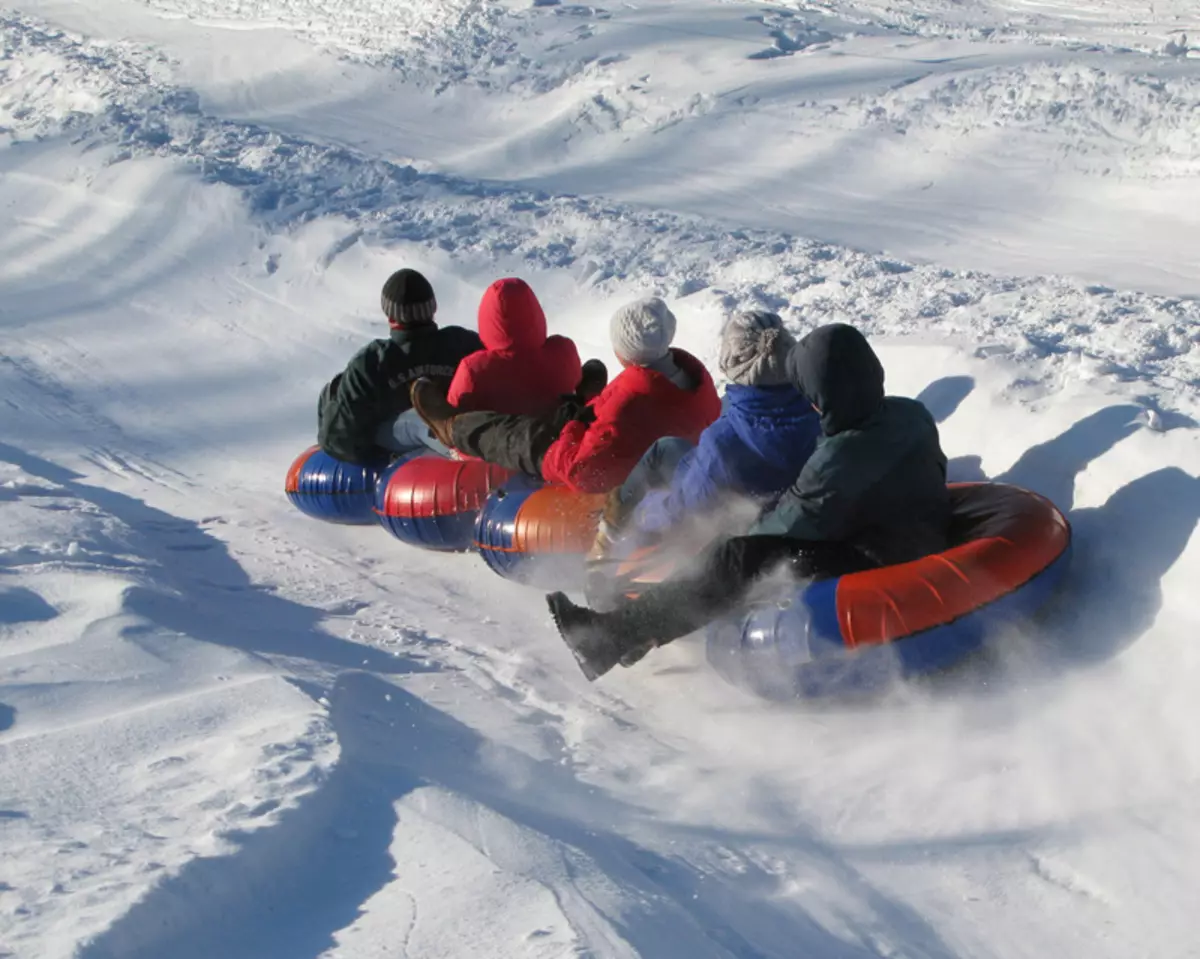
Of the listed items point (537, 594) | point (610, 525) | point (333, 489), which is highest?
point (610, 525)

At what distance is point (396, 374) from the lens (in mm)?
6195

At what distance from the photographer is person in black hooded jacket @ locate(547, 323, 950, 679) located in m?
4.19

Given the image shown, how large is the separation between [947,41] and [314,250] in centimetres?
677

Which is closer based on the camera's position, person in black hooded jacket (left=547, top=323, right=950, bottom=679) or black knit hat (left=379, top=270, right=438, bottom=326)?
person in black hooded jacket (left=547, top=323, right=950, bottom=679)

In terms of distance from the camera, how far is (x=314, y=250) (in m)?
9.81

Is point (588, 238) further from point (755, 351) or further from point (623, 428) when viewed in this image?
point (755, 351)

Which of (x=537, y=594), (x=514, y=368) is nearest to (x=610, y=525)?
(x=537, y=594)

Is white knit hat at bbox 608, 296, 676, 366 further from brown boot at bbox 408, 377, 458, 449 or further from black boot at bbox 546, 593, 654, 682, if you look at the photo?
black boot at bbox 546, 593, 654, 682

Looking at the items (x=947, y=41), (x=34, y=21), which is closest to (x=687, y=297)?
(x=947, y=41)

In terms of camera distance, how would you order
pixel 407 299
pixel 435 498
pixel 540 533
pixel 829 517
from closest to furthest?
pixel 829 517 → pixel 540 533 → pixel 435 498 → pixel 407 299

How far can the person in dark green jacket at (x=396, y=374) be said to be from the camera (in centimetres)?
616

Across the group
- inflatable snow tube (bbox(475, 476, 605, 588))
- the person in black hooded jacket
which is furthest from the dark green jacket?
the person in black hooded jacket

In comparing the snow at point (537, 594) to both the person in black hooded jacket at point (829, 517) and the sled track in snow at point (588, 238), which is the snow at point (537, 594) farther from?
the person in black hooded jacket at point (829, 517)

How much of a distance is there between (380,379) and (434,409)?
0.39m
